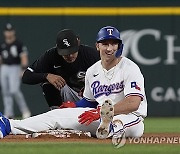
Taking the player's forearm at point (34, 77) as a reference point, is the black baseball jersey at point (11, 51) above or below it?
above

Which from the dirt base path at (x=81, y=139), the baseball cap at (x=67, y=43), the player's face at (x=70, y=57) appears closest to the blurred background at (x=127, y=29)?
the player's face at (x=70, y=57)

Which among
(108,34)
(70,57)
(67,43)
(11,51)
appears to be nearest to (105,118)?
(108,34)

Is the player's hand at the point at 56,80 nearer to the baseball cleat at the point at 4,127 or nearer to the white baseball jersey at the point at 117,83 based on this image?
the white baseball jersey at the point at 117,83

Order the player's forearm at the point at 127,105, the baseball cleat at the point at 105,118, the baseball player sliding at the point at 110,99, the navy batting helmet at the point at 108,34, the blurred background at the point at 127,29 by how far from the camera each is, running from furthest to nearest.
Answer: the blurred background at the point at 127,29 < the navy batting helmet at the point at 108,34 < the baseball player sliding at the point at 110,99 < the player's forearm at the point at 127,105 < the baseball cleat at the point at 105,118

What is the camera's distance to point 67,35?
8797mm

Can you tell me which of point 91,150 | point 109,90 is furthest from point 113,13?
point 91,150

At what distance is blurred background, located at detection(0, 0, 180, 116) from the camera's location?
1555 centimetres

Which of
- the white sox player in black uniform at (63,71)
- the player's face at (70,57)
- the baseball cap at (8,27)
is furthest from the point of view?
the baseball cap at (8,27)

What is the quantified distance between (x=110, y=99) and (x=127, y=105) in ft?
→ 0.60

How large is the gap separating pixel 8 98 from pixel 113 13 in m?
2.59

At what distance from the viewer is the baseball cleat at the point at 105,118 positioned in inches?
279

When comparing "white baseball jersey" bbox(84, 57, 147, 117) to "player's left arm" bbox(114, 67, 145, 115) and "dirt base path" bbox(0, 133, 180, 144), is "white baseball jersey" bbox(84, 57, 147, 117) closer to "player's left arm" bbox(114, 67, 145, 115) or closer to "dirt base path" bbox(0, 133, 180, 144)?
"player's left arm" bbox(114, 67, 145, 115)

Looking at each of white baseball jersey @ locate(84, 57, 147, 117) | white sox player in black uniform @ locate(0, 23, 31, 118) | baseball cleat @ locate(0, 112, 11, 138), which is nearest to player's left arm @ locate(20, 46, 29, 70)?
white sox player in black uniform @ locate(0, 23, 31, 118)

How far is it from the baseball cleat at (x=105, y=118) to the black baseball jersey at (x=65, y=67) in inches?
68.8
